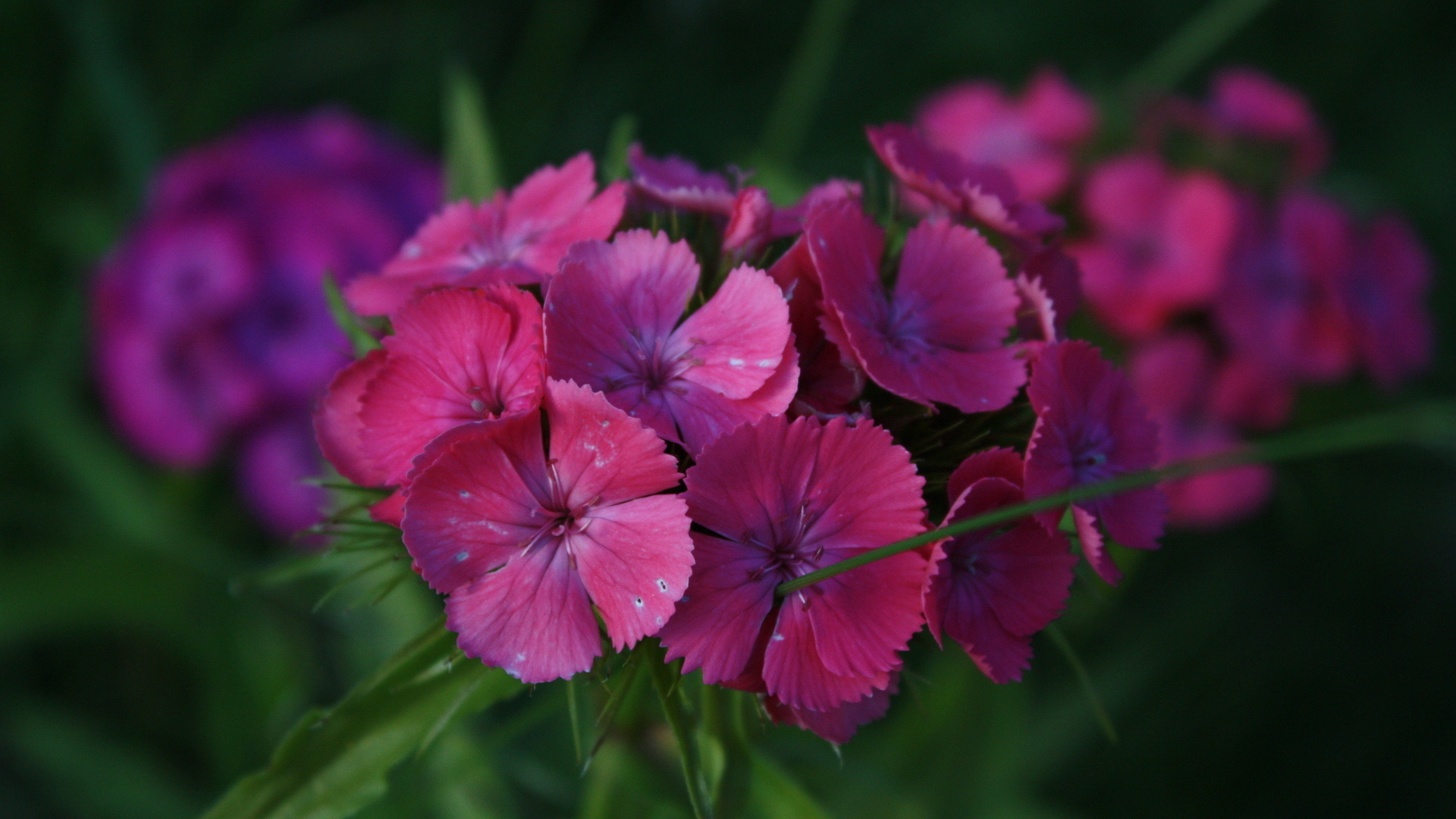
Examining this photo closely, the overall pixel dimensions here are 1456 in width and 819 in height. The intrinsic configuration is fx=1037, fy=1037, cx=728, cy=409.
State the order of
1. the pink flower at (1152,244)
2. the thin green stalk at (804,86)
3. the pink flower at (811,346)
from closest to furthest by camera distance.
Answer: the pink flower at (811,346) → the pink flower at (1152,244) → the thin green stalk at (804,86)

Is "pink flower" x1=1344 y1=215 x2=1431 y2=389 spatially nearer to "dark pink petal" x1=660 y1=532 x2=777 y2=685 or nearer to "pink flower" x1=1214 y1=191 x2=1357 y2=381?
"pink flower" x1=1214 y1=191 x2=1357 y2=381

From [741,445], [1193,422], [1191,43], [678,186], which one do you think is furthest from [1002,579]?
[1191,43]

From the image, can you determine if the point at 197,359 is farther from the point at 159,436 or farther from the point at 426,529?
the point at 426,529

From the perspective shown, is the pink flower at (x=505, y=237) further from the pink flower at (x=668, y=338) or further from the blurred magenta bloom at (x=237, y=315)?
the blurred magenta bloom at (x=237, y=315)

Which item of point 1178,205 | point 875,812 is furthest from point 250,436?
point 1178,205

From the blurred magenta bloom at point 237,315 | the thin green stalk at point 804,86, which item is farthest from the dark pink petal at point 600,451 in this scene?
the blurred magenta bloom at point 237,315

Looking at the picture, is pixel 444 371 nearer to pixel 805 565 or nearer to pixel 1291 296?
pixel 805 565
